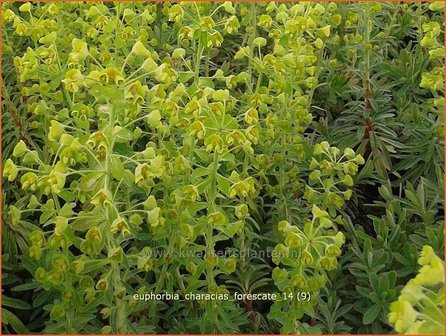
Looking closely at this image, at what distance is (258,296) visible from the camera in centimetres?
203

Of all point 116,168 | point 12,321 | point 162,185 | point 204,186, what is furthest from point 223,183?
point 12,321

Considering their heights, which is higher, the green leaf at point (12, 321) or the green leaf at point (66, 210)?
the green leaf at point (66, 210)

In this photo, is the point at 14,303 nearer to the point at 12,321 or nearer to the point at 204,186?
the point at 12,321

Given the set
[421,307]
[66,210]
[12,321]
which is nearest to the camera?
[421,307]

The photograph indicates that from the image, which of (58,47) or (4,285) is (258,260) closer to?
(4,285)

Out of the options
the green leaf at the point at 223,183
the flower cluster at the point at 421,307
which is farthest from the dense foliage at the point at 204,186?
the flower cluster at the point at 421,307

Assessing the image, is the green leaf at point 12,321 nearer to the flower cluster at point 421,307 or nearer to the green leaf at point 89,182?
the green leaf at point 89,182

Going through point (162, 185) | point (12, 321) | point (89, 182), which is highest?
point (89, 182)

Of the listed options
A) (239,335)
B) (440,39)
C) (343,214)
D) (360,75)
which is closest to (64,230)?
(239,335)

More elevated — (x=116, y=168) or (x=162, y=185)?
(x=116, y=168)

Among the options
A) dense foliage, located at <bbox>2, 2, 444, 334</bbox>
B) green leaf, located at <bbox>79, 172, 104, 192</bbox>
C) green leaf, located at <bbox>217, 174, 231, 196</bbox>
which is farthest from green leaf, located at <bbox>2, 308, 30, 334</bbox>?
green leaf, located at <bbox>217, 174, 231, 196</bbox>

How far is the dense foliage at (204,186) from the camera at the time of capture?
1.71m

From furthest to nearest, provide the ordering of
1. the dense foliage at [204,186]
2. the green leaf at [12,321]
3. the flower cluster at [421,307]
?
the green leaf at [12,321]
the dense foliage at [204,186]
the flower cluster at [421,307]

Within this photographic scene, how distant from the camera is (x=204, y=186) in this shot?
1.80 meters
